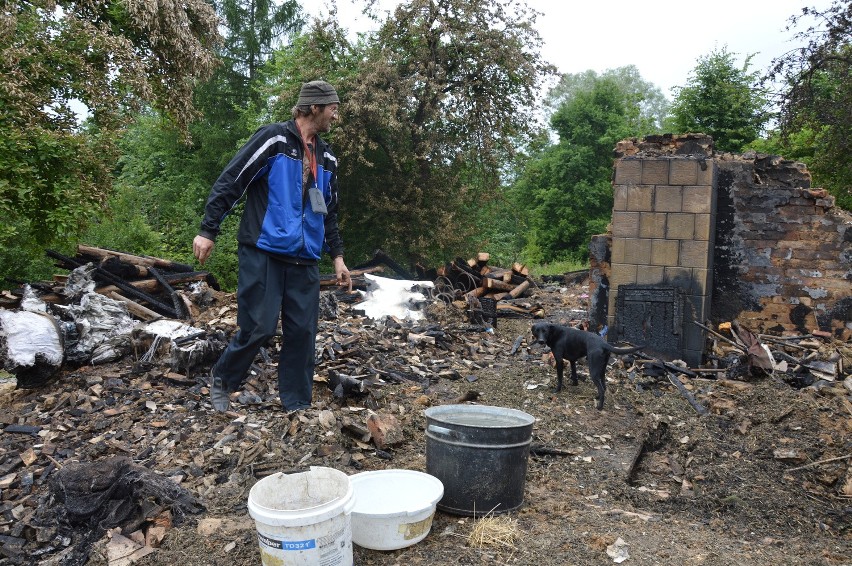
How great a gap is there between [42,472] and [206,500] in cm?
143

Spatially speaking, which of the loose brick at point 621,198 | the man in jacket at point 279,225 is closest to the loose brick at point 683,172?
the loose brick at point 621,198

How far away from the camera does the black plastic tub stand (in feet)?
11.3

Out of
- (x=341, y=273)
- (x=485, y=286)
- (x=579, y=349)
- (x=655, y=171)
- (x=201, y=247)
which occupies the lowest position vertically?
(x=579, y=349)

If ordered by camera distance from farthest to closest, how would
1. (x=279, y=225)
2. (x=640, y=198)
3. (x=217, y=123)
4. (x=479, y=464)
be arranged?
1. (x=217, y=123)
2. (x=640, y=198)
3. (x=279, y=225)
4. (x=479, y=464)

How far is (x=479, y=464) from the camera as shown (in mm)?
Result: 3443

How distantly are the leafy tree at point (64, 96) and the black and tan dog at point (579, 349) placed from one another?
630 centimetres

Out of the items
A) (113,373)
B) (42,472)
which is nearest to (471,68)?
(113,373)

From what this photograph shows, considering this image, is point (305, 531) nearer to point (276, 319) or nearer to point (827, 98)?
point (276, 319)

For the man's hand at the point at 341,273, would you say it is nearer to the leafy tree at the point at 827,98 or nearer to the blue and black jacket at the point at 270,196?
the blue and black jacket at the point at 270,196

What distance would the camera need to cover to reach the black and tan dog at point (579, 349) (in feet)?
19.0

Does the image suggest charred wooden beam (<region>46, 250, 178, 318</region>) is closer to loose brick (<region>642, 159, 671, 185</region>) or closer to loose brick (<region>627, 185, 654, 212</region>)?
loose brick (<region>627, 185, 654, 212</region>)

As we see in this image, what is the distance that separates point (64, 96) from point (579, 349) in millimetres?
7899

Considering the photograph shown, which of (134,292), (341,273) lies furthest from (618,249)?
(134,292)

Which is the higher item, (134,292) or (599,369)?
(134,292)
